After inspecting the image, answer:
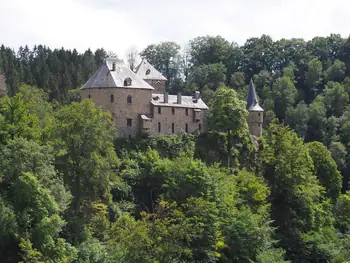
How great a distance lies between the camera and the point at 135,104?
221 ft

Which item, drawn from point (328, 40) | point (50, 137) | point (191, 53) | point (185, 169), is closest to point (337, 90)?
point (328, 40)

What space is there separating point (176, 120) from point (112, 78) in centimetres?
852

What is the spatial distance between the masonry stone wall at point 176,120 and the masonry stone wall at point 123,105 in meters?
1.67

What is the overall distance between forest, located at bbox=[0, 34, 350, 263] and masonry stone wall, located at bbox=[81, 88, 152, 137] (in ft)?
5.06

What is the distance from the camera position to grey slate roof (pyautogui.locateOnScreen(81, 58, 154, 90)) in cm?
6675

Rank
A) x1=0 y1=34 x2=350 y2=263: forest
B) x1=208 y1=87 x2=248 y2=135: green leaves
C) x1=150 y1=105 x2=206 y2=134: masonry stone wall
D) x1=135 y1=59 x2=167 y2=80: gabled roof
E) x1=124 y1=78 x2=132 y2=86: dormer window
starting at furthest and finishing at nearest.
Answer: x1=135 y1=59 x2=167 y2=80: gabled roof < x1=208 y1=87 x2=248 y2=135: green leaves < x1=150 y1=105 x2=206 y2=134: masonry stone wall < x1=124 y1=78 x2=132 y2=86: dormer window < x1=0 y1=34 x2=350 y2=263: forest

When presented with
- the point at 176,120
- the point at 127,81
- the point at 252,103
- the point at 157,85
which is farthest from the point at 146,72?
the point at 252,103

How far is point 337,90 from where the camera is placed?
110 meters

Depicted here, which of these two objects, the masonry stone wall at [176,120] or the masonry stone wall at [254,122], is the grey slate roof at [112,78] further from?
the masonry stone wall at [254,122]

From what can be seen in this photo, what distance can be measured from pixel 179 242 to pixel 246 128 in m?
26.3

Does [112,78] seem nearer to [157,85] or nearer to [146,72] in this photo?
[146,72]

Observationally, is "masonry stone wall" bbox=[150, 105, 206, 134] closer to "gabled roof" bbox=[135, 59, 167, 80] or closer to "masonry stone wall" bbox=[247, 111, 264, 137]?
"masonry stone wall" bbox=[247, 111, 264, 137]

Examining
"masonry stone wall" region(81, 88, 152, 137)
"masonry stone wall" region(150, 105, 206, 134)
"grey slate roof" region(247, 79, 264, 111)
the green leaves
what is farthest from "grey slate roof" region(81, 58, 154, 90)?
"grey slate roof" region(247, 79, 264, 111)

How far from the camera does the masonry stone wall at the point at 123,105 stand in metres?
66.3
